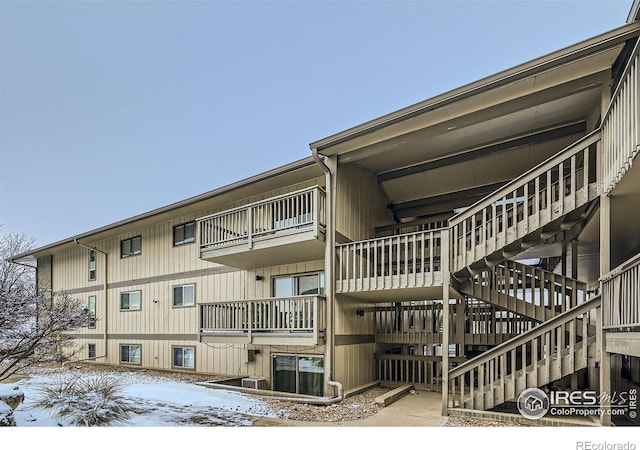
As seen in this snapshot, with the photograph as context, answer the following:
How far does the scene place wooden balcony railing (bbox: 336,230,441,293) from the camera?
6.28 meters

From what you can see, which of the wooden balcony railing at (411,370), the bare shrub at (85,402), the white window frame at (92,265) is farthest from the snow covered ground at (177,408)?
the white window frame at (92,265)

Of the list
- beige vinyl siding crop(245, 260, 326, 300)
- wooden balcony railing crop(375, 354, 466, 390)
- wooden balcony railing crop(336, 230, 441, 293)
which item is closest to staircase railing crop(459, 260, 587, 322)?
wooden balcony railing crop(336, 230, 441, 293)

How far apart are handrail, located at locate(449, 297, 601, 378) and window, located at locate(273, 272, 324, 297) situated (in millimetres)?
3361

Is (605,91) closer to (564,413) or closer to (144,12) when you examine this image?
(564,413)

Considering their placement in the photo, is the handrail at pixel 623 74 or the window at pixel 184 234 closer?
the handrail at pixel 623 74

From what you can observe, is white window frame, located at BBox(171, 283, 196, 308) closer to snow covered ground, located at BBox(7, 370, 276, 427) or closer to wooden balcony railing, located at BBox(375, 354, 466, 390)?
snow covered ground, located at BBox(7, 370, 276, 427)

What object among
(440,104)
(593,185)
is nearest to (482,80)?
(440,104)

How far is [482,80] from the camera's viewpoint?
5.31m

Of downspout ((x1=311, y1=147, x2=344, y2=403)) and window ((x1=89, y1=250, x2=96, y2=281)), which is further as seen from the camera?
window ((x1=89, y1=250, x2=96, y2=281))

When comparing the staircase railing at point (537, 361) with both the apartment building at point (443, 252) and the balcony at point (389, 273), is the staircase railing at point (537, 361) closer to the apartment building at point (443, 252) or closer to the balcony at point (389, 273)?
the apartment building at point (443, 252)

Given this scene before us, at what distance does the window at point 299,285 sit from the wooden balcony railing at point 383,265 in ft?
3.40

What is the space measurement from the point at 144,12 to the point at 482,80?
7.97 metres

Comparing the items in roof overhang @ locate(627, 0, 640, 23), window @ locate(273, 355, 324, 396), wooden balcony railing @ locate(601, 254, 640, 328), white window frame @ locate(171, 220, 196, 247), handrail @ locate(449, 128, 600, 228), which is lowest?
window @ locate(273, 355, 324, 396)

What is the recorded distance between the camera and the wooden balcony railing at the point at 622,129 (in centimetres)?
369
